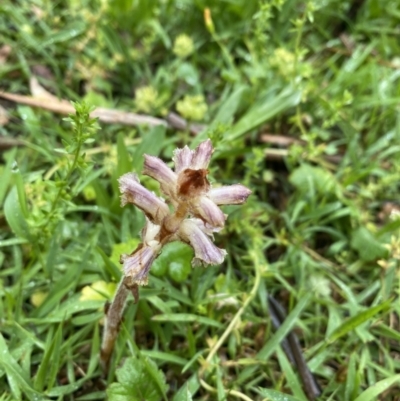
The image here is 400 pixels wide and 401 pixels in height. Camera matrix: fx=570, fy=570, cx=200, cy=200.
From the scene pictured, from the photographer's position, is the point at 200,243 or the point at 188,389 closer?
the point at 200,243

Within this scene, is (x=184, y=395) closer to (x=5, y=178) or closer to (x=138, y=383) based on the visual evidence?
(x=138, y=383)

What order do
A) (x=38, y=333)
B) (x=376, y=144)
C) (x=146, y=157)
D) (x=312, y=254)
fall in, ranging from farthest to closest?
(x=376, y=144) → (x=312, y=254) → (x=38, y=333) → (x=146, y=157)

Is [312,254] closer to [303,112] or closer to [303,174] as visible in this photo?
[303,174]

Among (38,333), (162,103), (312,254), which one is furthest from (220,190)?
(162,103)

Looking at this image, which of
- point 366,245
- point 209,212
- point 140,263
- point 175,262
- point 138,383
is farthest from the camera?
point 366,245

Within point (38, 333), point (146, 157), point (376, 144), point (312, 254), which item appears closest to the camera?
point (146, 157)

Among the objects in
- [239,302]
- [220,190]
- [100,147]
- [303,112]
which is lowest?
[239,302]

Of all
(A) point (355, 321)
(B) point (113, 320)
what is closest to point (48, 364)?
(B) point (113, 320)
